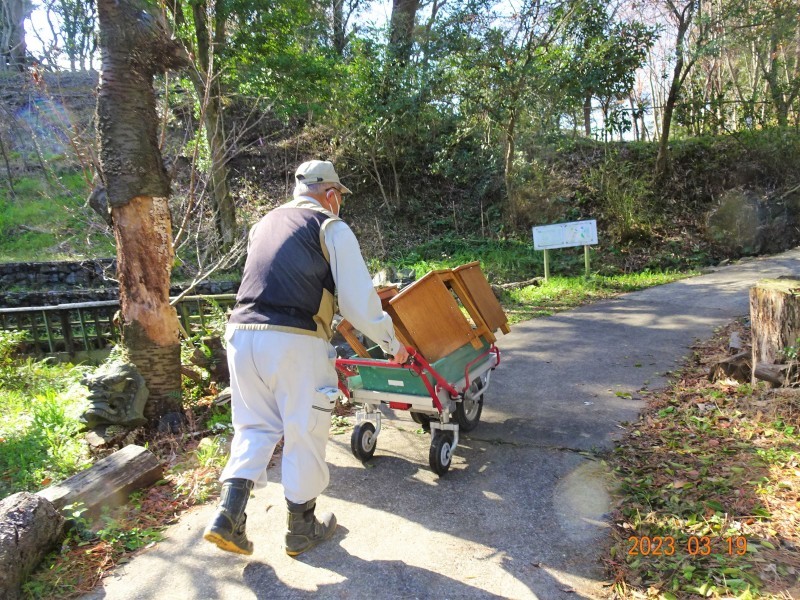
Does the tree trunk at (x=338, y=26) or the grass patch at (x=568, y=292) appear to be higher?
the tree trunk at (x=338, y=26)

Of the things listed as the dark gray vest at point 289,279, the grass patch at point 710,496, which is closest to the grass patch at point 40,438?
the dark gray vest at point 289,279

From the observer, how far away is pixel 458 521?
10.5 feet

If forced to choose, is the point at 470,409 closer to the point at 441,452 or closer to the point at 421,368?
the point at 441,452

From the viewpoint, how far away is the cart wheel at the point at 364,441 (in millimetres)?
3932

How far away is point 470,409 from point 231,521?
2233mm

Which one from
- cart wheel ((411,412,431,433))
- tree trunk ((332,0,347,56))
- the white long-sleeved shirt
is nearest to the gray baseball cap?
the white long-sleeved shirt

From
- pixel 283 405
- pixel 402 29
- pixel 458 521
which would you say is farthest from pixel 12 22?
pixel 458 521

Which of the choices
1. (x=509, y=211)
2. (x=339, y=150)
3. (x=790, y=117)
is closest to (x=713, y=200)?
(x=790, y=117)

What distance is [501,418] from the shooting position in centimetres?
469

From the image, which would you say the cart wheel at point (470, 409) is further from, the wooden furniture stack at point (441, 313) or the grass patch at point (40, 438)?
the grass patch at point (40, 438)

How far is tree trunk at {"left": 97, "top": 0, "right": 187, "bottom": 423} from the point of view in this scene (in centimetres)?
475

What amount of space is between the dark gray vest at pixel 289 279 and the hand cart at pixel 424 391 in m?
0.86

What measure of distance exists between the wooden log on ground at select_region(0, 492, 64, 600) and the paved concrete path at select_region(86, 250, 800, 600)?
411mm

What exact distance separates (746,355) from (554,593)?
11.4 ft
